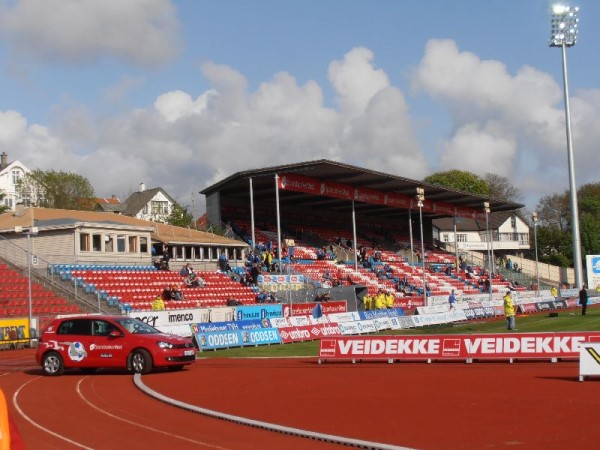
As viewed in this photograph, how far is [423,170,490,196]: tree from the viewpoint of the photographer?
390 feet

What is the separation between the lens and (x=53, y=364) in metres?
22.3

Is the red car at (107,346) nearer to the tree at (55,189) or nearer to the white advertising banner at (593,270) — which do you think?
the white advertising banner at (593,270)

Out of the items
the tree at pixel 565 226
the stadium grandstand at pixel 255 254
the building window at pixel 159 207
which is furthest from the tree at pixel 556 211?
the building window at pixel 159 207

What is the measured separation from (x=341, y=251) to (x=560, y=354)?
45312 millimetres

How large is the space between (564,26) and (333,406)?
59.1 m

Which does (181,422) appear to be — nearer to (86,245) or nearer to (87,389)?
(87,389)

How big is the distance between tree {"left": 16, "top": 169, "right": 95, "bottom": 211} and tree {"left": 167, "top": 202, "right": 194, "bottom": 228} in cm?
965

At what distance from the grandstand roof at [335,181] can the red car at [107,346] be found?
31.9 meters

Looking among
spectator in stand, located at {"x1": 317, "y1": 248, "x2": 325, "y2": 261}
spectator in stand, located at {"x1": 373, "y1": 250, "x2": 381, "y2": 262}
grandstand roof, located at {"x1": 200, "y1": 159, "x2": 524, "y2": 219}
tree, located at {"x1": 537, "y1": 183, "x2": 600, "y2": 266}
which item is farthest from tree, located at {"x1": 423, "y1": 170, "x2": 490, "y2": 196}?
spectator in stand, located at {"x1": 317, "y1": 248, "x2": 325, "y2": 261}

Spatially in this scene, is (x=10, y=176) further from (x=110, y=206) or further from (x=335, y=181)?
(x=335, y=181)

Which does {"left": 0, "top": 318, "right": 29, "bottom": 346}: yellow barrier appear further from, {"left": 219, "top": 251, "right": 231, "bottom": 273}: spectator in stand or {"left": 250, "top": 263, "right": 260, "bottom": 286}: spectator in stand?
{"left": 219, "top": 251, "right": 231, "bottom": 273}: spectator in stand

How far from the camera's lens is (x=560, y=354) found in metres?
21.8

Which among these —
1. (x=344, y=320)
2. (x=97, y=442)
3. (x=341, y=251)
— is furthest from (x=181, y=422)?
(x=341, y=251)

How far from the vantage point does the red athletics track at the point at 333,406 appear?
11.4m
